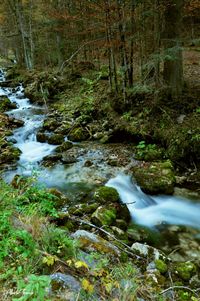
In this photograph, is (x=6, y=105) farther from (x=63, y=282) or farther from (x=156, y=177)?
(x=63, y=282)

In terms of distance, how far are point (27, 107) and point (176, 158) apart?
9.78 metres

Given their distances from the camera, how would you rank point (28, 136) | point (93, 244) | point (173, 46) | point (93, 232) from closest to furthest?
point (93, 244) < point (93, 232) < point (173, 46) < point (28, 136)

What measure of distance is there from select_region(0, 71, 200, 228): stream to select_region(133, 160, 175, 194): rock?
0.18 metres

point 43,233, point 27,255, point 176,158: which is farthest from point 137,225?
point 27,255

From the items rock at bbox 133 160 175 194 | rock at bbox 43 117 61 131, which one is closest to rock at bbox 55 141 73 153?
rock at bbox 43 117 61 131

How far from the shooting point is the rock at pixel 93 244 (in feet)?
12.9

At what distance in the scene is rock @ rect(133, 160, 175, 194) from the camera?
7.22m

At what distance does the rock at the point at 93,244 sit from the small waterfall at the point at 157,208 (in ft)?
7.37

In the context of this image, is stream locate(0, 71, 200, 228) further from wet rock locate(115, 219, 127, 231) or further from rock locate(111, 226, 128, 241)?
rock locate(111, 226, 128, 241)

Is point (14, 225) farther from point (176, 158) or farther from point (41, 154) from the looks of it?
point (41, 154)

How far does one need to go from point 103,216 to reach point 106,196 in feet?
3.41

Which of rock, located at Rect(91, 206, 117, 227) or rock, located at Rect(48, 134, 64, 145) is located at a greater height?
rock, located at Rect(91, 206, 117, 227)

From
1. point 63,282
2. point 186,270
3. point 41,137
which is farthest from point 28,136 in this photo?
point 63,282

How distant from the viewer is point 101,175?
8172 millimetres
